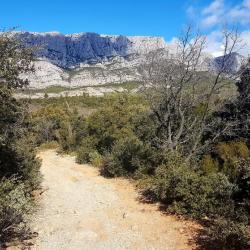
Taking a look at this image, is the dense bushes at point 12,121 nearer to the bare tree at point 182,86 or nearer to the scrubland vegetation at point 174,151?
the scrubland vegetation at point 174,151

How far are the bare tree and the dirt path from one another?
3352 millimetres

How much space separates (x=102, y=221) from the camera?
44.5 feet

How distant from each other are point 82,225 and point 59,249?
7.03ft

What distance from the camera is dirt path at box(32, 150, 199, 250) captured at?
11406mm

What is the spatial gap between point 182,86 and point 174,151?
10.2ft

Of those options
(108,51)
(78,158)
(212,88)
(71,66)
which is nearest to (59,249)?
(212,88)

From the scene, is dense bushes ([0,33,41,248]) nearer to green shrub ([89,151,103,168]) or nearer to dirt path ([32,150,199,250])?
dirt path ([32,150,199,250])


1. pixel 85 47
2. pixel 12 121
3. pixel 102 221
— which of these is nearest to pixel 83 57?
pixel 85 47

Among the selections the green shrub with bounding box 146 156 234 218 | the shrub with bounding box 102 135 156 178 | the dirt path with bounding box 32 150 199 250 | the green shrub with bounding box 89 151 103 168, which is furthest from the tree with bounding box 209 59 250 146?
the green shrub with bounding box 89 151 103 168

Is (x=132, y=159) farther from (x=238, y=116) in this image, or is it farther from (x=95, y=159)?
(x=95, y=159)

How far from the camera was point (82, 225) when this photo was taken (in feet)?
43.0

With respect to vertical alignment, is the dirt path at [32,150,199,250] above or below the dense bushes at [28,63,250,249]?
below

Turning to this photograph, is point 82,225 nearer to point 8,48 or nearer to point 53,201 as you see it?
point 53,201

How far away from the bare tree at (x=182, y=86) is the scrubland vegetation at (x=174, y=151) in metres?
0.05
